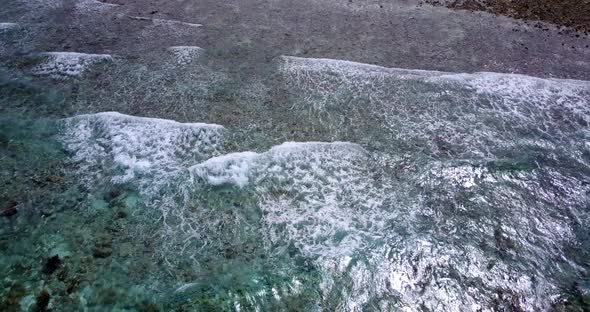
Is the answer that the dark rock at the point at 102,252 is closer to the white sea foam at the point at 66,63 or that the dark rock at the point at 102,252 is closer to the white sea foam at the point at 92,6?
the white sea foam at the point at 66,63

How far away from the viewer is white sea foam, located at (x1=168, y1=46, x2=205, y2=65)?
3.68 meters

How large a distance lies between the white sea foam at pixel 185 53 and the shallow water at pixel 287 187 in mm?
33

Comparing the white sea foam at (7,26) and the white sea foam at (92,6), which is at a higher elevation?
the white sea foam at (92,6)

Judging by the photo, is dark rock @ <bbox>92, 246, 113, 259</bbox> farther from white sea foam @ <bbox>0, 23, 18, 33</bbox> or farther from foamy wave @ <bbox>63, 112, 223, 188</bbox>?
white sea foam @ <bbox>0, 23, 18, 33</bbox>

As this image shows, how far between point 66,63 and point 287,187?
2275mm

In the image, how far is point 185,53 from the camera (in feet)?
12.3

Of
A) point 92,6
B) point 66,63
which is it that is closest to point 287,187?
point 66,63

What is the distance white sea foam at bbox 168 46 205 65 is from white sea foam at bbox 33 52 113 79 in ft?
1.75

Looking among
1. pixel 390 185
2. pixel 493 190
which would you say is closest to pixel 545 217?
pixel 493 190

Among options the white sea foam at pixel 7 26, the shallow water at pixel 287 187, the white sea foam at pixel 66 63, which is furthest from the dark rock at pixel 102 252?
the white sea foam at pixel 7 26

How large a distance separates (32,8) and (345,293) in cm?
420

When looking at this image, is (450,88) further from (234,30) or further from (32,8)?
(32,8)

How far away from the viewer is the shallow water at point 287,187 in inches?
85.6

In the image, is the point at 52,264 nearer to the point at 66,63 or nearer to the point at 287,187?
the point at 287,187
